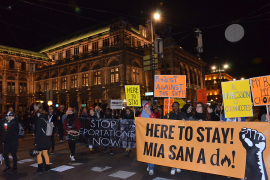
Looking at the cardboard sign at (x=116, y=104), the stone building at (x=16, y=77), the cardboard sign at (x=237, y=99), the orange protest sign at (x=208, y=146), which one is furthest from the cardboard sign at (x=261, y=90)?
the stone building at (x=16, y=77)

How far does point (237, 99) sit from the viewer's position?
551 centimetres

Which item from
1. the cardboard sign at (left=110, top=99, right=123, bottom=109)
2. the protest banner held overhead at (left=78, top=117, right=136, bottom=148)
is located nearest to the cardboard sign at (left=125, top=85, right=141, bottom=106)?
the protest banner held overhead at (left=78, top=117, right=136, bottom=148)

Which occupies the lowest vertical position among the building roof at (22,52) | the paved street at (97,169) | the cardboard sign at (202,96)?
the paved street at (97,169)

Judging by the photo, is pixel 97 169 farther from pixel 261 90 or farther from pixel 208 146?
pixel 261 90

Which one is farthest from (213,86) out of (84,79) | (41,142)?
(41,142)

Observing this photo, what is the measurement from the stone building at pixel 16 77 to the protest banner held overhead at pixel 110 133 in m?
50.3

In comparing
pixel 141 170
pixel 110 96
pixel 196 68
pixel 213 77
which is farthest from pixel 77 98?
pixel 213 77

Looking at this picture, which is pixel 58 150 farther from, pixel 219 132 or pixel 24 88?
pixel 24 88

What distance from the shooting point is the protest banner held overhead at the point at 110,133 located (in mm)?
7957

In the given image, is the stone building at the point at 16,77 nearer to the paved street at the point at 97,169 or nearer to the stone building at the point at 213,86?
the paved street at the point at 97,169

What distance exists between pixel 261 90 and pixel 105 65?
37.8 m

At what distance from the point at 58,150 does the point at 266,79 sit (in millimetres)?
8666

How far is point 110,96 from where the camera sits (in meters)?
40.2

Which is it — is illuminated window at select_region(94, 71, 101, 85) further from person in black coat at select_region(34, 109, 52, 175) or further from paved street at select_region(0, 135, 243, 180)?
person in black coat at select_region(34, 109, 52, 175)
